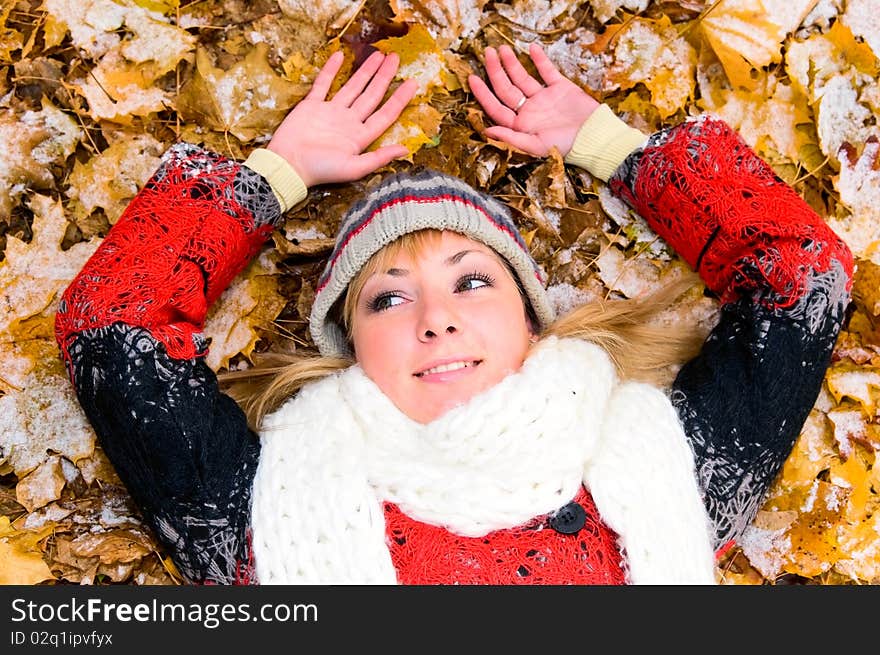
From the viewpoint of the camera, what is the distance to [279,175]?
2684 mm

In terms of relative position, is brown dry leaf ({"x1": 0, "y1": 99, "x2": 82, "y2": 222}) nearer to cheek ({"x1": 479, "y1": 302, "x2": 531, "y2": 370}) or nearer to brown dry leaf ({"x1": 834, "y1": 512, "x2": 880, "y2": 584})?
cheek ({"x1": 479, "y1": 302, "x2": 531, "y2": 370})

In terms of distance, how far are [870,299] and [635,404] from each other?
0.84 meters

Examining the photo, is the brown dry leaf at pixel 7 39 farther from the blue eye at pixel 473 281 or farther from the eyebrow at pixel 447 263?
the blue eye at pixel 473 281

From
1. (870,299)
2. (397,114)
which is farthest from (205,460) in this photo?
(870,299)

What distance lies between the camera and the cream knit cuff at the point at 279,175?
2.67 metres

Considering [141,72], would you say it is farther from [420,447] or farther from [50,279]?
[420,447]

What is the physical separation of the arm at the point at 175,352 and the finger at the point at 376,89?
1.25 feet

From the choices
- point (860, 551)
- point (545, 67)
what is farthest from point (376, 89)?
point (860, 551)

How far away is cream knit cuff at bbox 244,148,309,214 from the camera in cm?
267

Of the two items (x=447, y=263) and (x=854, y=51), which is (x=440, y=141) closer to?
(x=447, y=263)

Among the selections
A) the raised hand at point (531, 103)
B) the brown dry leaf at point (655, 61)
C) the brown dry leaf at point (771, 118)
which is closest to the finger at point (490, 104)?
the raised hand at point (531, 103)

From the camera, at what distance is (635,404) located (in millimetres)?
2412

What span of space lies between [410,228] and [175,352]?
2.25 feet

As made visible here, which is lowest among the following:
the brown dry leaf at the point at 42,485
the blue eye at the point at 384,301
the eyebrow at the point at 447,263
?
the brown dry leaf at the point at 42,485
